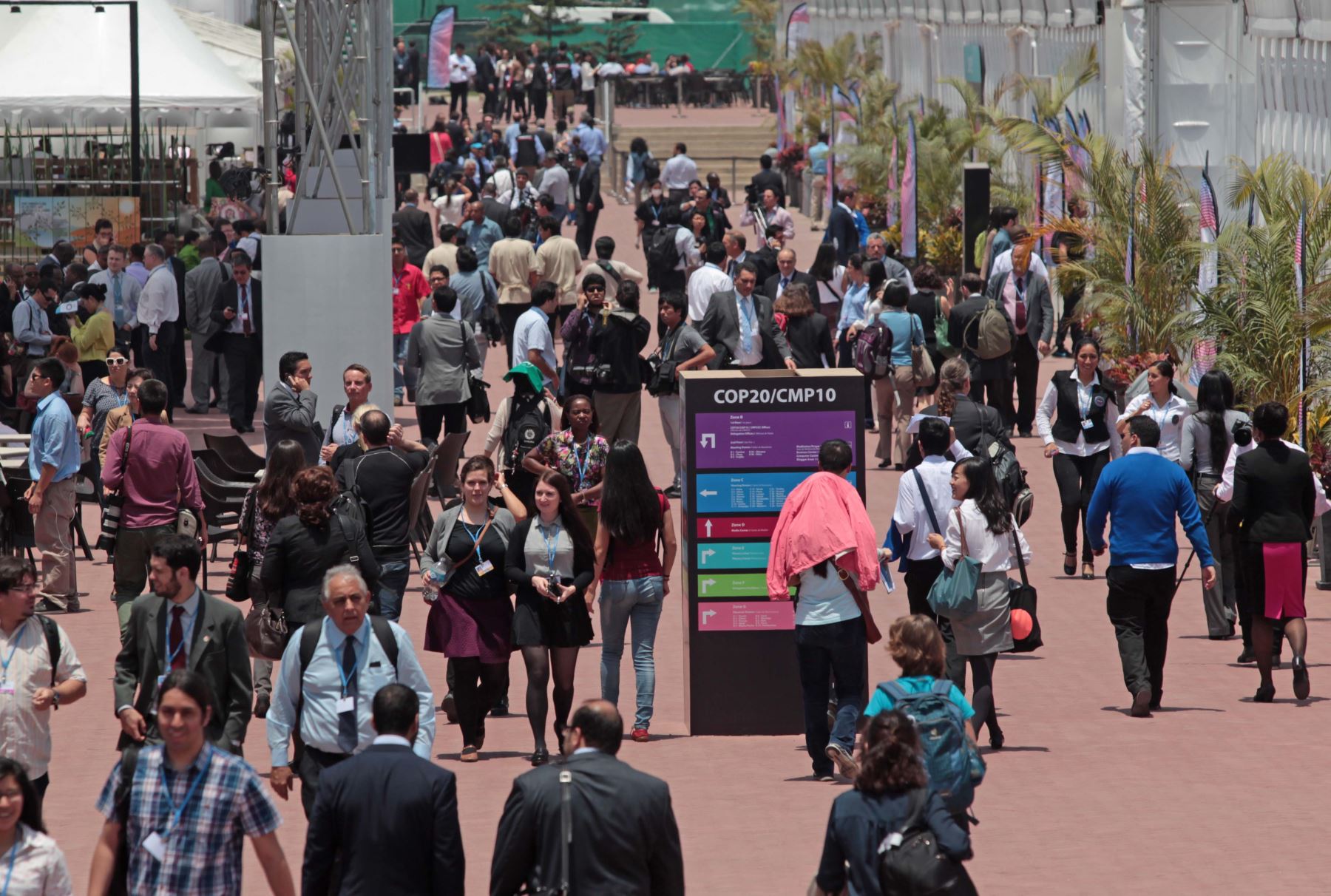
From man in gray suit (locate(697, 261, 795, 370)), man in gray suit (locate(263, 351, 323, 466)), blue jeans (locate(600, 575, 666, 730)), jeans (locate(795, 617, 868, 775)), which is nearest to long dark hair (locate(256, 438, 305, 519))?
blue jeans (locate(600, 575, 666, 730))

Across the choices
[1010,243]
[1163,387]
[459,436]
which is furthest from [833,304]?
[1163,387]

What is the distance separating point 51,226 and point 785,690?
16.2m

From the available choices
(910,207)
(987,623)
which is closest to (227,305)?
(910,207)

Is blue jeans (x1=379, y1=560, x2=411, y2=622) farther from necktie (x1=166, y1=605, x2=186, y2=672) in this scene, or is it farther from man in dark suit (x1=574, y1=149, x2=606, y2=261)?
man in dark suit (x1=574, y1=149, x2=606, y2=261)

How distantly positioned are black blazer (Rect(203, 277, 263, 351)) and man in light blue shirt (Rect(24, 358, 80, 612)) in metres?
6.73

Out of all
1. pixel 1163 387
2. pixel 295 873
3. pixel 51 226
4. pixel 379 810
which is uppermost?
pixel 51 226

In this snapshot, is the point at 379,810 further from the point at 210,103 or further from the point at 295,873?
the point at 210,103

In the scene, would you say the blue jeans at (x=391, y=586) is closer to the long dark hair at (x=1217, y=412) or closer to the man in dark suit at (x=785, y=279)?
the long dark hair at (x=1217, y=412)

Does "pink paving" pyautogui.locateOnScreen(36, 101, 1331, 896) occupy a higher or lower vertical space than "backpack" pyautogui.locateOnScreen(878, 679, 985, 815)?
lower

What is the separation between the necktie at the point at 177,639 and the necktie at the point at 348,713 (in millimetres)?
671

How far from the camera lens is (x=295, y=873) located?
8680mm

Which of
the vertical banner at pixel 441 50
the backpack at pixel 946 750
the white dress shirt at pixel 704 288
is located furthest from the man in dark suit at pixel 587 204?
the backpack at pixel 946 750

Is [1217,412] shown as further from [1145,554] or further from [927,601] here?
[927,601]

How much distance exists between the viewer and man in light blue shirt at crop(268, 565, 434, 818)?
297 inches
